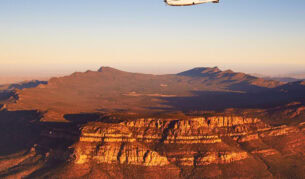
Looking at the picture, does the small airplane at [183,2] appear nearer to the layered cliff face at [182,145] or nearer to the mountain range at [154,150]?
the layered cliff face at [182,145]

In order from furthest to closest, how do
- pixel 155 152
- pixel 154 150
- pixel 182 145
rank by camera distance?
pixel 182 145, pixel 154 150, pixel 155 152

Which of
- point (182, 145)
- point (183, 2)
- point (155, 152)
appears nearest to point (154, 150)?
point (155, 152)

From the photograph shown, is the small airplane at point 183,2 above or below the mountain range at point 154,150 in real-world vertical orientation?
above

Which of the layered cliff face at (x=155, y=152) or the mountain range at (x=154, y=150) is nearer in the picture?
the layered cliff face at (x=155, y=152)

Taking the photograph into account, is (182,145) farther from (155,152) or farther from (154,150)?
(155,152)

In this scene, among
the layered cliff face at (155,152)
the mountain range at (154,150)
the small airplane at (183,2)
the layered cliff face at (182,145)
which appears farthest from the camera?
the layered cliff face at (182,145)

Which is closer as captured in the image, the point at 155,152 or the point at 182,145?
the point at 155,152

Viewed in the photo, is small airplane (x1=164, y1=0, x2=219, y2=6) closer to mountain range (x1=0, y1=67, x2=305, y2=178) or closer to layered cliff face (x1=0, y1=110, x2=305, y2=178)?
layered cliff face (x1=0, y1=110, x2=305, y2=178)

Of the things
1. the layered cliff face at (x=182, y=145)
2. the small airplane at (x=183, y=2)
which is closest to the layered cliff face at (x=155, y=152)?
the layered cliff face at (x=182, y=145)

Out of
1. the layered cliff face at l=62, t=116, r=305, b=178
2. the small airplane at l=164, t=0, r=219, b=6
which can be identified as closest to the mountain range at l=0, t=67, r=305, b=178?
the layered cliff face at l=62, t=116, r=305, b=178

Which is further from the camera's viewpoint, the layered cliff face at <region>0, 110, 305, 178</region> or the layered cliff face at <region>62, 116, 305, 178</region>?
the layered cliff face at <region>62, 116, 305, 178</region>

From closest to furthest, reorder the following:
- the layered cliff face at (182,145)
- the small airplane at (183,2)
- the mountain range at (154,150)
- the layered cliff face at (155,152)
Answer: the small airplane at (183,2) → the layered cliff face at (155,152) → the mountain range at (154,150) → the layered cliff face at (182,145)
